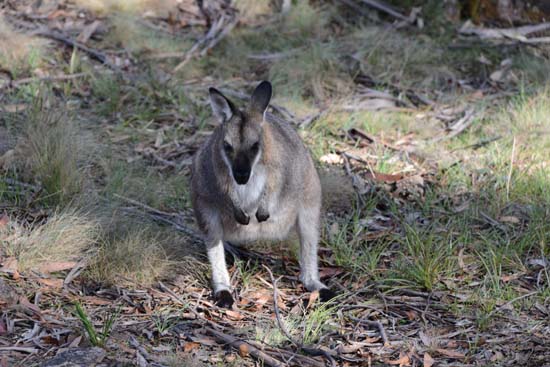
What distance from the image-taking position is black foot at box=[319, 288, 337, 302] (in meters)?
4.38

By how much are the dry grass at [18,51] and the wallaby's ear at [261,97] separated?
3.19 meters

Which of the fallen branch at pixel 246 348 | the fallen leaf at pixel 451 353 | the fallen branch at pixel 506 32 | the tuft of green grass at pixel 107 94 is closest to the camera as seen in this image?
the fallen branch at pixel 246 348

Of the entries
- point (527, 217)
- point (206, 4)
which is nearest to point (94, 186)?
point (527, 217)

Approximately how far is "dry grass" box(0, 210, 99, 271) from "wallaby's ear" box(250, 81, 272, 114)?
1.14 meters

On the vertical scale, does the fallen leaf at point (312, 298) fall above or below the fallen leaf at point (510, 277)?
below

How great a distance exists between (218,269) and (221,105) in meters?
0.90

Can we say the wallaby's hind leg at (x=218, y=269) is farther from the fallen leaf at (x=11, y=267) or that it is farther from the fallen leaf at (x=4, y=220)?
the fallen leaf at (x=4, y=220)

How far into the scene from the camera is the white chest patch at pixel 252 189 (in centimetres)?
427

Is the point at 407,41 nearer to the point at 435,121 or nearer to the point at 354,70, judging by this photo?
the point at 354,70

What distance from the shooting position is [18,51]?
6891 millimetres

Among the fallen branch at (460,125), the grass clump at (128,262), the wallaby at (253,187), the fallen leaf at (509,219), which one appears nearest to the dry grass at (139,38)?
the fallen branch at (460,125)

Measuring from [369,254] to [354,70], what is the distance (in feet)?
9.85

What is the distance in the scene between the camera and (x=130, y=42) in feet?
24.6

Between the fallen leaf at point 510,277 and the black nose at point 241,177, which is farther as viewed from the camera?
the fallen leaf at point 510,277
